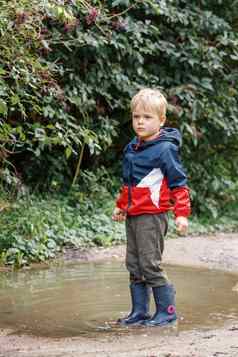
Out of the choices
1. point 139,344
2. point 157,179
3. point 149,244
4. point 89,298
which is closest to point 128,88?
point 89,298

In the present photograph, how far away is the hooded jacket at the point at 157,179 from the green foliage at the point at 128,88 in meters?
2.39

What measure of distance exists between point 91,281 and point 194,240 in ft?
9.24

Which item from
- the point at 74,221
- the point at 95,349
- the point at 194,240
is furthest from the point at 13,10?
the point at 194,240

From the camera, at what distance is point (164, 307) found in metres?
5.41

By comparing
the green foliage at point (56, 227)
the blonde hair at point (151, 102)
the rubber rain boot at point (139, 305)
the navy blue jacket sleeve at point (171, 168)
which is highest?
the blonde hair at point (151, 102)

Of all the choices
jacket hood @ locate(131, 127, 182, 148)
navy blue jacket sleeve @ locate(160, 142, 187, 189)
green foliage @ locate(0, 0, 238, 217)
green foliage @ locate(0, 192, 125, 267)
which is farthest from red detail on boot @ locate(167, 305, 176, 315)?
green foliage @ locate(0, 0, 238, 217)

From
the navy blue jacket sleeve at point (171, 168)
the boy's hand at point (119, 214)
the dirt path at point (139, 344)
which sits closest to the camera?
the dirt path at point (139, 344)

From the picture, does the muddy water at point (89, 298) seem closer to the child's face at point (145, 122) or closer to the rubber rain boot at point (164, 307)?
the rubber rain boot at point (164, 307)

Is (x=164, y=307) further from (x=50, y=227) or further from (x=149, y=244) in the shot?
(x=50, y=227)

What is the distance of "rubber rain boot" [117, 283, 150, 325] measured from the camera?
5.41m

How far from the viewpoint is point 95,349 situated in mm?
4664

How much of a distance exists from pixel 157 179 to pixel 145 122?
38 centimetres

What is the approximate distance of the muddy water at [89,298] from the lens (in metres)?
5.42

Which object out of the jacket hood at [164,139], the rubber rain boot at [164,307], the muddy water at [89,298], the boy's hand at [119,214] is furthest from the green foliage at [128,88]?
the rubber rain boot at [164,307]
